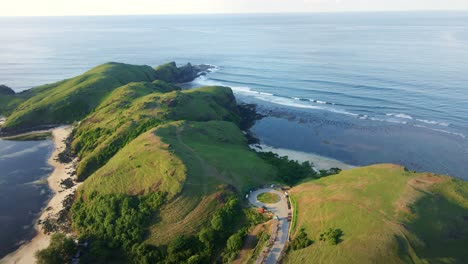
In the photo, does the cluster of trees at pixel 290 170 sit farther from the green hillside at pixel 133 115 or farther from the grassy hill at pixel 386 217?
the green hillside at pixel 133 115

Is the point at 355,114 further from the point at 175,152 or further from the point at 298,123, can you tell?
the point at 175,152

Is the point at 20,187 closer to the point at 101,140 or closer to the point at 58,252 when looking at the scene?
the point at 101,140

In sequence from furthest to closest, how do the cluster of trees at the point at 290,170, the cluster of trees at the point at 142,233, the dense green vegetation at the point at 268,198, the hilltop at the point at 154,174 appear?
the cluster of trees at the point at 290,170, the dense green vegetation at the point at 268,198, the hilltop at the point at 154,174, the cluster of trees at the point at 142,233

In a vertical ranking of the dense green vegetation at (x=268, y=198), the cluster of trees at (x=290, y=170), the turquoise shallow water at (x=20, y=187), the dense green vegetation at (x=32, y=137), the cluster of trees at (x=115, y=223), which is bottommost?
the turquoise shallow water at (x=20, y=187)

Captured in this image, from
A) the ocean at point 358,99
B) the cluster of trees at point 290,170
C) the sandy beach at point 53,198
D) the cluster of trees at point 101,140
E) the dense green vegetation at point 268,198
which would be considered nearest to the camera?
the sandy beach at point 53,198

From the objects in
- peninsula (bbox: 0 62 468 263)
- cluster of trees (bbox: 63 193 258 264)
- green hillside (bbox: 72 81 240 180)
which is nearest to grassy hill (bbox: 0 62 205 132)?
green hillside (bbox: 72 81 240 180)

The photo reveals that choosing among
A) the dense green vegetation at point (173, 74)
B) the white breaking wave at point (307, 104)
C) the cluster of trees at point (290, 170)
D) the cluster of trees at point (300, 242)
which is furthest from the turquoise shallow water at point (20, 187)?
the white breaking wave at point (307, 104)

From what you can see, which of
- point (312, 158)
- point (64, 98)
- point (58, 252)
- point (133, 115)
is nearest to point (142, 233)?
point (58, 252)
